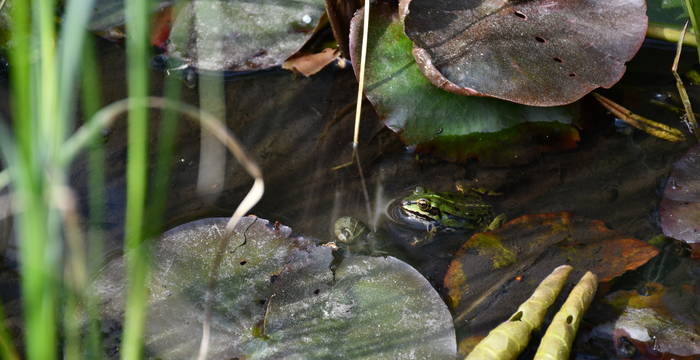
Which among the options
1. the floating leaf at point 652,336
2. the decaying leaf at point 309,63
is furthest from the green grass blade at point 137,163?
the decaying leaf at point 309,63

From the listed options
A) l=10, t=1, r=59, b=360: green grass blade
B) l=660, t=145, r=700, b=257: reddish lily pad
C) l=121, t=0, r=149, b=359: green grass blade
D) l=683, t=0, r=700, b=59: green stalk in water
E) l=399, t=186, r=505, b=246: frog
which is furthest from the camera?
l=399, t=186, r=505, b=246: frog

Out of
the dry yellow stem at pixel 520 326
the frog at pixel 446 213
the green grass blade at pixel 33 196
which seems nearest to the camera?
the green grass blade at pixel 33 196

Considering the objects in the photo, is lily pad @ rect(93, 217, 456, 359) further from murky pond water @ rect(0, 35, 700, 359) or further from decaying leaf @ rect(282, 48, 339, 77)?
decaying leaf @ rect(282, 48, 339, 77)

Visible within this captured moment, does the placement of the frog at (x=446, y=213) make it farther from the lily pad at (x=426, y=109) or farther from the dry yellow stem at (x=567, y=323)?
the dry yellow stem at (x=567, y=323)

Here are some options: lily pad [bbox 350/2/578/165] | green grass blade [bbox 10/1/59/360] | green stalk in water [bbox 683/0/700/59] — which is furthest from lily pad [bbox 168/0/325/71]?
green grass blade [bbox 10/1/59/360]

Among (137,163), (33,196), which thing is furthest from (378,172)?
(33,196)

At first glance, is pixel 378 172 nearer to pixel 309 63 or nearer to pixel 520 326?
pixel 309 63
